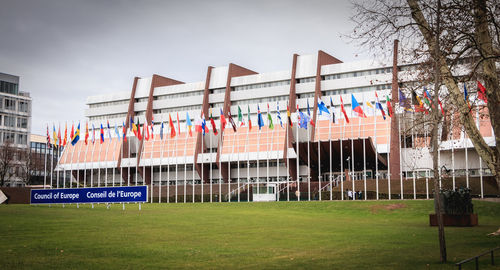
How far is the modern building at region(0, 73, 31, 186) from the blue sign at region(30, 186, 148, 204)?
219ft

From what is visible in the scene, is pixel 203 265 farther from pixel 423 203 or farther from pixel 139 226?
pixel 423 203

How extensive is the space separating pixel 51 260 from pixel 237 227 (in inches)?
509

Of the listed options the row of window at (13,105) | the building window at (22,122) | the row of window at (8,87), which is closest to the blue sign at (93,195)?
the row of window at (13,105)

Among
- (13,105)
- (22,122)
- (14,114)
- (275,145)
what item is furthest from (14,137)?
(275,145)

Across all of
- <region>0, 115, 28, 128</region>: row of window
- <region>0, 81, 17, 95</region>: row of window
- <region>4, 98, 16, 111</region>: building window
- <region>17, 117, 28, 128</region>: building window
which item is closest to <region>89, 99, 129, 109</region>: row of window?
<region>17, 117, 28, 128</region>: building window

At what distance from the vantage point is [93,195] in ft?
134

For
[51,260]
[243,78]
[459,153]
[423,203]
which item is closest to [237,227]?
[51,260]

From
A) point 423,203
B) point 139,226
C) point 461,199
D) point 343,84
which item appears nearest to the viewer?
point 139,226

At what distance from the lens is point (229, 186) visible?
66.4 meters

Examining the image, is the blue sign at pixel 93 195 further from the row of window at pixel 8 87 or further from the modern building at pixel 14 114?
the row of window at pixel 8 87

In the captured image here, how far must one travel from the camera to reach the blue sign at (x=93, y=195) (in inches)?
1518

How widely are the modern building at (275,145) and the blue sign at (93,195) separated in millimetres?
23570

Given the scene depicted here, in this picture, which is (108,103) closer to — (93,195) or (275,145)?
(275,145)

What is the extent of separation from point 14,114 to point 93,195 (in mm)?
77265
